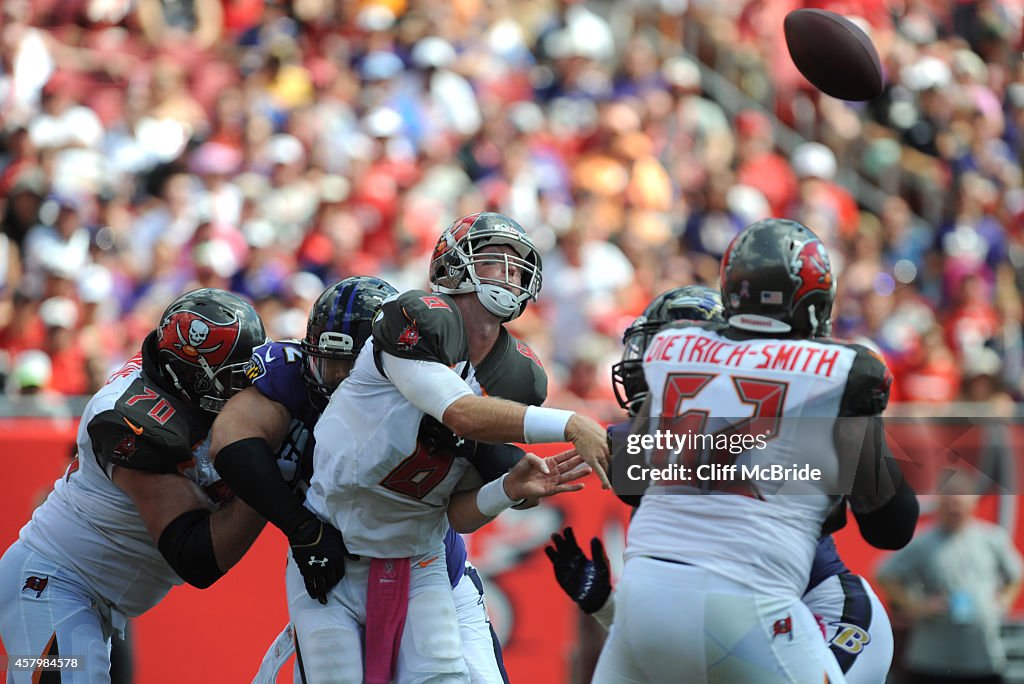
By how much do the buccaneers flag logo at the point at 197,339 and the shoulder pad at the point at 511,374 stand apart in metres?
0.93

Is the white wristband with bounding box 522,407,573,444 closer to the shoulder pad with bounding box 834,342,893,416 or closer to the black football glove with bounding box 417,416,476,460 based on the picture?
the black football glove with bounding box 417,416,476,460

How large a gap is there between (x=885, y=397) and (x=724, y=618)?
74 cm

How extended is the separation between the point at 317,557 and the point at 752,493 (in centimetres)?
142

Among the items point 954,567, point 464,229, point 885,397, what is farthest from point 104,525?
point 954,567

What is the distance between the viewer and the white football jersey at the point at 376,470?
453 centimetres

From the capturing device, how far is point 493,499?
460cm

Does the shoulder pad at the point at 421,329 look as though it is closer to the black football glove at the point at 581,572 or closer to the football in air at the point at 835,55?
the black football glove at the point at 581,572

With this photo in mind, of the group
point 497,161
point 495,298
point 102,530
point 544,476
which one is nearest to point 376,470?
point 544,476

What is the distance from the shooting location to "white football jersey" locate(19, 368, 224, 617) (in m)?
5.04

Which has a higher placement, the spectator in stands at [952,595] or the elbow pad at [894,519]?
the spectator in stands at [952,595]

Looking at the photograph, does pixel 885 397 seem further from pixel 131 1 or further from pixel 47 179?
pixel 131 1

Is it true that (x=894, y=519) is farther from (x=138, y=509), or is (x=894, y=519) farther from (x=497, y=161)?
(x=497, y=161)

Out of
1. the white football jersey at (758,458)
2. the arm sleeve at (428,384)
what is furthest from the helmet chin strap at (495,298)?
the white football jersey at (758,458)

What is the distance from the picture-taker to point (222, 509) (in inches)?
194
